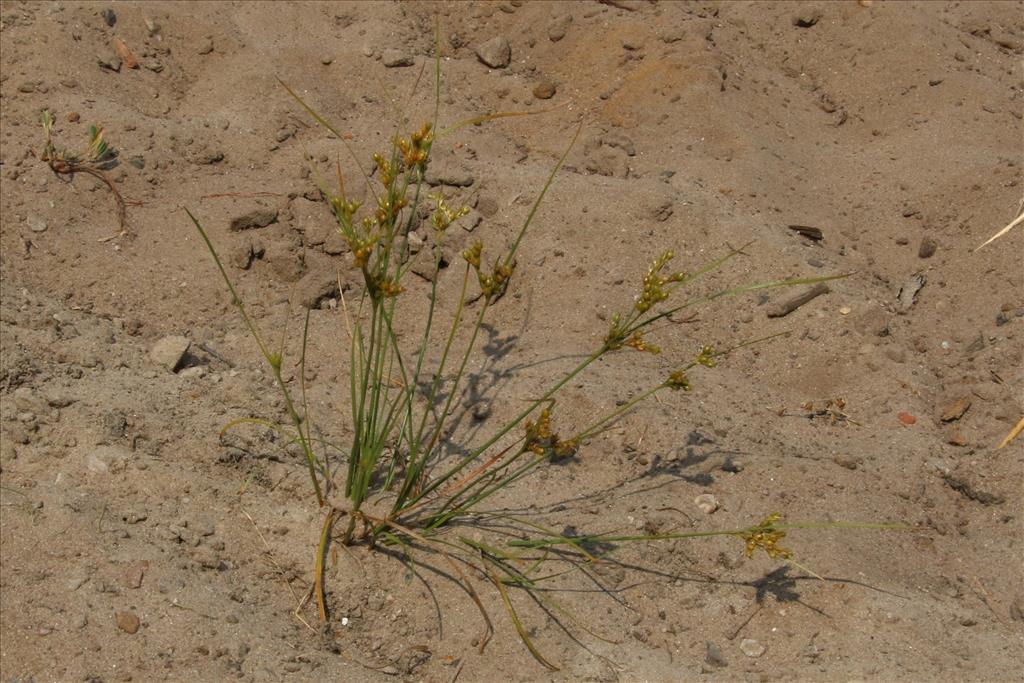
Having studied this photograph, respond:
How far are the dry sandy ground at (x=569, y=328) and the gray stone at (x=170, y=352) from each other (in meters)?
0.05

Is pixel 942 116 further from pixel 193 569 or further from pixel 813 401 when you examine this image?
pixel 193 569

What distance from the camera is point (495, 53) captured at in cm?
445

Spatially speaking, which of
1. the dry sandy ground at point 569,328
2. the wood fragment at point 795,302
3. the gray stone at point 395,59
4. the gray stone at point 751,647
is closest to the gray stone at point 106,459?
the dry sandy ground at point 569,328

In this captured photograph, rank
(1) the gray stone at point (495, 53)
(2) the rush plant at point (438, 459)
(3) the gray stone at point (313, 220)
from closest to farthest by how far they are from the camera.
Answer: (2) the rush plant at point (438, 459)
(3) the gray stone at point (313, 220)
(1) the gray stone at point (495, 53)

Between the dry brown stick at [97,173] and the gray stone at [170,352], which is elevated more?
the dry brown stick at [97,173]

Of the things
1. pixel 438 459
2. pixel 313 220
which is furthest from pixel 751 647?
pixel 313 220

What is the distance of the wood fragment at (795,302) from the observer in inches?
134

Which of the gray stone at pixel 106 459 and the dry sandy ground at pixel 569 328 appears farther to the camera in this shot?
the gray stone at pixel 106 459

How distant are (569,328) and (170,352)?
1253 millimetres

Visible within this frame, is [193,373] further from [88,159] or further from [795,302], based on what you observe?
[795,302]

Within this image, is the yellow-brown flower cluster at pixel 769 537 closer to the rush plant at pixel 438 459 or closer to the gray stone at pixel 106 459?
the rush plant at pixel 438 459

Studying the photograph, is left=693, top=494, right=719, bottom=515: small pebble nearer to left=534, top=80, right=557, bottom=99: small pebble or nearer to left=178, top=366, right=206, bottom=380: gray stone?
left=178, top=366, right=206, bottom=380: gray stone

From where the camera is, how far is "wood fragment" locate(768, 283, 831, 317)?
3.42 metres

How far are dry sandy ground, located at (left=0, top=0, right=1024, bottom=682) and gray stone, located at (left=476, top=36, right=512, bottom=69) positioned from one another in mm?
63
